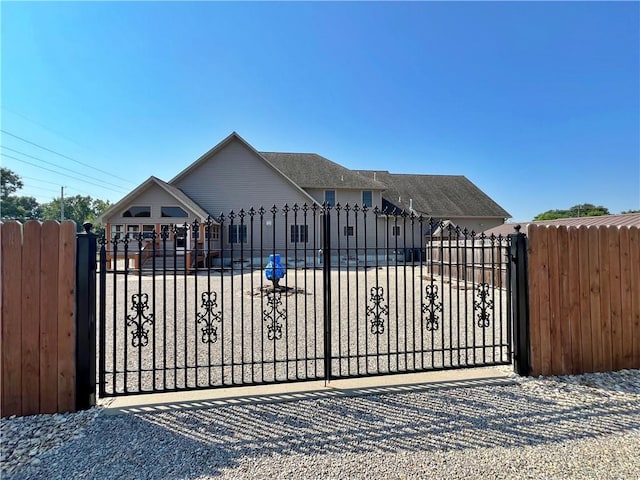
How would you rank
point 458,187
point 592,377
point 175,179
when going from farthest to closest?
point 458,187 < point 175,179 < point 592,377

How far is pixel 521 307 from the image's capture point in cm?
386

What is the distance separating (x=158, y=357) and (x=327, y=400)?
2.85 metres

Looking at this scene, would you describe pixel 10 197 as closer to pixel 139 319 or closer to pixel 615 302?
pixel 139 319

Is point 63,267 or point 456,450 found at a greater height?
point 63,267

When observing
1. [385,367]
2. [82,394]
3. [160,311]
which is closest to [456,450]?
[385,367]

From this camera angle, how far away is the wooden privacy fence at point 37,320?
2.97m

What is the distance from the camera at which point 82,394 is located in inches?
122

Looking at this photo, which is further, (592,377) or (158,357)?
(158,357)

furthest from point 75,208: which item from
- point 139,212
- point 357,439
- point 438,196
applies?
point 357,439

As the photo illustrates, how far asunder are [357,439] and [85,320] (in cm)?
279

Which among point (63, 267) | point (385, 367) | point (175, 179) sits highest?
point (175, 179)

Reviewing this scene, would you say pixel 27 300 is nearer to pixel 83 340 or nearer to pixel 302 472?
pixel 83 340

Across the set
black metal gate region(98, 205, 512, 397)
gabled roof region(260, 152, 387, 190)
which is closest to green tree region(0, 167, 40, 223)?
gabled roof region(260, 152, 387, 190)

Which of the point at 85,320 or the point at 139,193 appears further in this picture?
the point at 139,193
